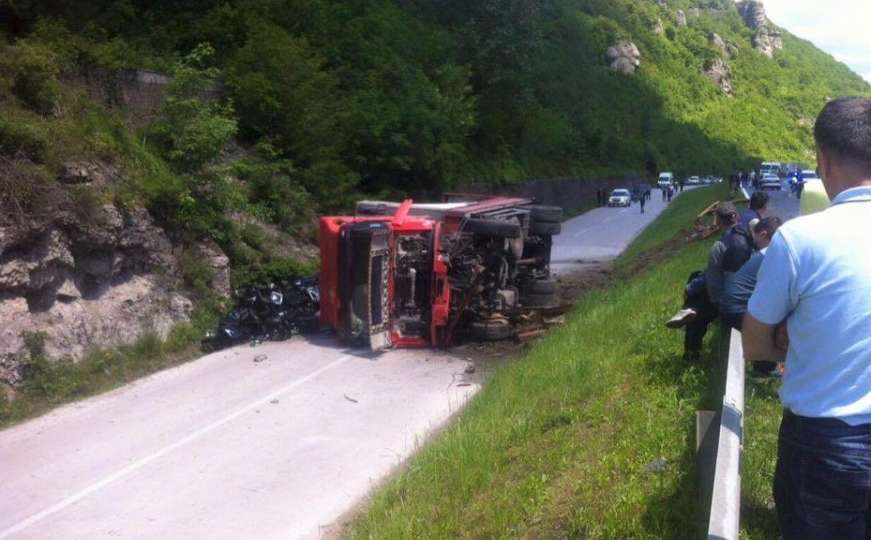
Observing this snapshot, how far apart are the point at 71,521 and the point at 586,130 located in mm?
64509

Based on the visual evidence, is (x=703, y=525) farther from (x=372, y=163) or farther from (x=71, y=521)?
(x=372, y=163)

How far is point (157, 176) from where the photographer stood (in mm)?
16516

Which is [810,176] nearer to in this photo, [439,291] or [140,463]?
[439,291]

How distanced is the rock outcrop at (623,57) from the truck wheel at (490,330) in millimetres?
79888

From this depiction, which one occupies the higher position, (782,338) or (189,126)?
(189,126)

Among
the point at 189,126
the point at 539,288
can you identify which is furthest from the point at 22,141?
the point at 539,288

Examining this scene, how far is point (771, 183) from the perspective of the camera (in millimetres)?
54344

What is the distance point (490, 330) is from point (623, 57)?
83.0m

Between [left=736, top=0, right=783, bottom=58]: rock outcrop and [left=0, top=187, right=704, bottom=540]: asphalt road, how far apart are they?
454ft

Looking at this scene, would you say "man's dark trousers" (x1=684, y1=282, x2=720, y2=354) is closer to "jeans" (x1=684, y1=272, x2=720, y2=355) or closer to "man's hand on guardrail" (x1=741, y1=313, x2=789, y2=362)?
"jeans" (x1=684, y1=272, x2=720, y2=355)

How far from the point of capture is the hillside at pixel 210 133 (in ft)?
44.8

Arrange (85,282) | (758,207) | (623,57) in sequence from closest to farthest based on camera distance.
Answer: (758,207) < (85,282) < (623,57)

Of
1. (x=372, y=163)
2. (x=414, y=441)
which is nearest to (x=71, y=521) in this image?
(x=414, y=441)

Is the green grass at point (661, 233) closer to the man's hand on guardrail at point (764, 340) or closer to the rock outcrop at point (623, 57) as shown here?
the man's hand on guardrail at point (764, 340)
